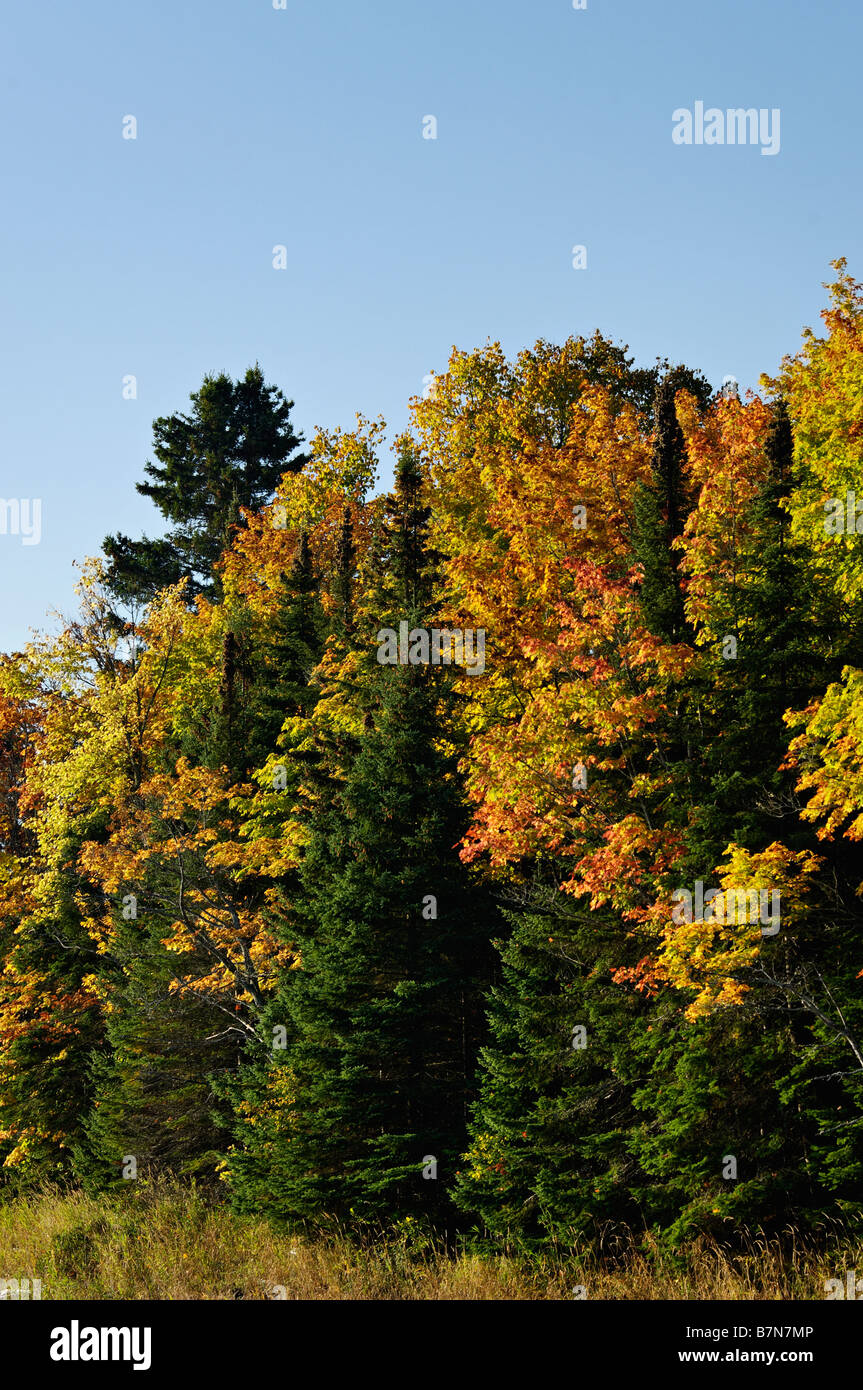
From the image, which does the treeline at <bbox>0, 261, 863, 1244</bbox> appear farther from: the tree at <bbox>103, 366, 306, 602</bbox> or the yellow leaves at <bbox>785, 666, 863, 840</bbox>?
the tree at <bbox>103, 366, 306, 602</bbox>

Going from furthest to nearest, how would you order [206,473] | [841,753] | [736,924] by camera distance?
1. [206,473]
2. [736,924]
3. [841,753]

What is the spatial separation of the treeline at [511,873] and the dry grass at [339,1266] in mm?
743

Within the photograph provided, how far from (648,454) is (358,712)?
10.8 meters

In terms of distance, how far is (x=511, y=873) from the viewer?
23.1 meters

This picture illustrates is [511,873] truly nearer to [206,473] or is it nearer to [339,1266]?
[339,1266]

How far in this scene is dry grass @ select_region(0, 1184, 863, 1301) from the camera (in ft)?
48.4

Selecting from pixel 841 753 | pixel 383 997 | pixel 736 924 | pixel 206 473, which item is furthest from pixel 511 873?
pixel 206 473

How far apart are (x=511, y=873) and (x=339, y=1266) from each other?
7.84 m

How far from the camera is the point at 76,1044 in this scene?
3553 cm

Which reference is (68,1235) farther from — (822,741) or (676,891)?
(822,741)

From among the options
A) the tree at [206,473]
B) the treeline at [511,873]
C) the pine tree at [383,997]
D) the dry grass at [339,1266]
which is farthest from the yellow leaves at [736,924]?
the tree at [206,473]

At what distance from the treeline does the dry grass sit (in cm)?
74

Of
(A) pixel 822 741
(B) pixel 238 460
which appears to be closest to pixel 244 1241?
(A) pixel 822 741

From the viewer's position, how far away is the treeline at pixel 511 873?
1727 cm
